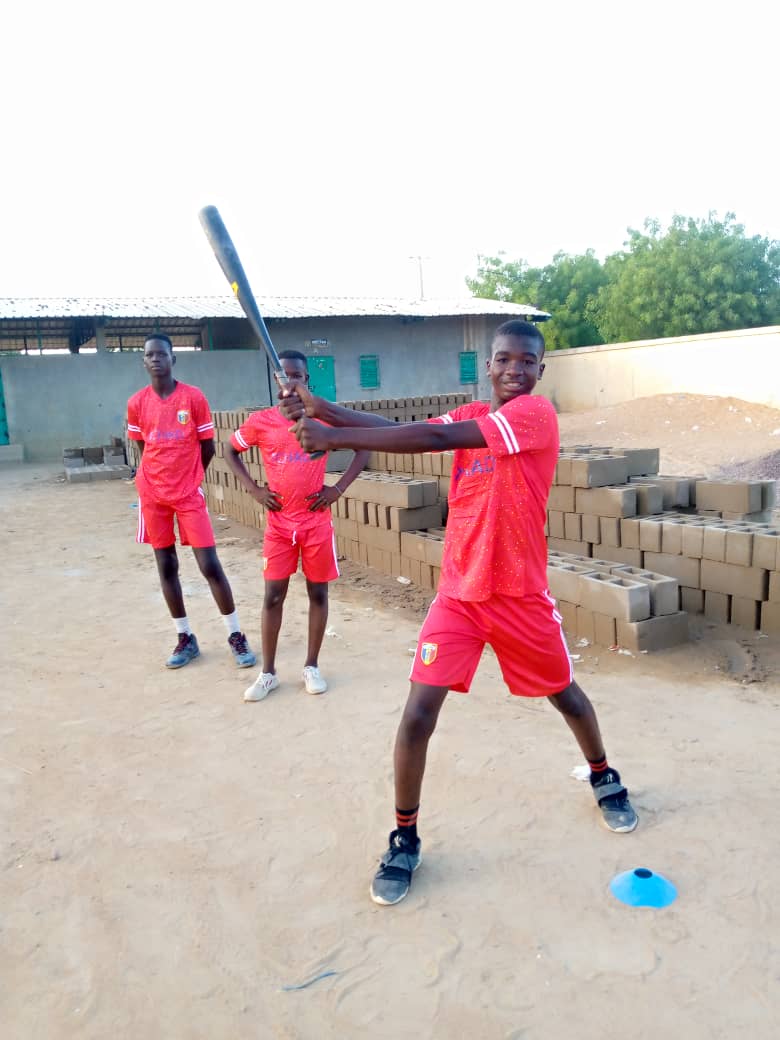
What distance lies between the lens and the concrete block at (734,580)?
15.9ft

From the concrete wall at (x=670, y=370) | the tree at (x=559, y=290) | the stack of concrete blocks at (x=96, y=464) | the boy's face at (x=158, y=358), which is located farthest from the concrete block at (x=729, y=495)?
the tree at (x=559, y=290)

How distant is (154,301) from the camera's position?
74.0 feet

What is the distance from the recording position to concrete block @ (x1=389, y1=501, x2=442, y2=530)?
669 cm

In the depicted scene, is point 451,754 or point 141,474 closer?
point 451,754

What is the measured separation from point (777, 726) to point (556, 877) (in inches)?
68.3

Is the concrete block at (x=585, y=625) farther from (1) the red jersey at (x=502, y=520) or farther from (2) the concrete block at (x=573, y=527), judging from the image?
(1) the red jersey at (x=502, y=520)

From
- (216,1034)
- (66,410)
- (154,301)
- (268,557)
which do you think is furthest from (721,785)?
(154,301)

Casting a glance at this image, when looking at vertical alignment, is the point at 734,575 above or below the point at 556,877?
above

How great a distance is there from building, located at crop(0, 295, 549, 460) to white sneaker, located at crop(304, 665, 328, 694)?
17518mm

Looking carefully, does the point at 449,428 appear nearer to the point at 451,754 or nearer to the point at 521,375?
the point at 521,375

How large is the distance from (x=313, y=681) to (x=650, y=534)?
262 centimetres

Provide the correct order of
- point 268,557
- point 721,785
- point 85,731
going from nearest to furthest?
point 721,785, point 85,731, point 268,557

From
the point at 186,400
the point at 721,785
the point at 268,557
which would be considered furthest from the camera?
the point at 186,400

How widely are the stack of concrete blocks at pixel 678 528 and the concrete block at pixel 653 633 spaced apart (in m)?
0.46
